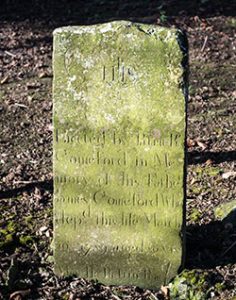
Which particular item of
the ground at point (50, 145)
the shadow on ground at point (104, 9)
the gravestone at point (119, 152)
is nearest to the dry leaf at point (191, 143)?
the ground at point (50, 145)

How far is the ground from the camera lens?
4953mm

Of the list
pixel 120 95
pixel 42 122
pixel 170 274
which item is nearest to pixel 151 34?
pixel 120 95

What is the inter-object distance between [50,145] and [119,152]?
2.40 m

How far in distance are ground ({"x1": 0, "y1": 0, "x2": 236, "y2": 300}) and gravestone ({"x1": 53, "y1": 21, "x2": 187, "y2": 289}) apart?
217 millimetres

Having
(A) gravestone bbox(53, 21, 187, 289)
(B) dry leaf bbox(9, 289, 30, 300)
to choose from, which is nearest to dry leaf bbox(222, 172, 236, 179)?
(A) gravestone bbox(53, 21, 187, 289)

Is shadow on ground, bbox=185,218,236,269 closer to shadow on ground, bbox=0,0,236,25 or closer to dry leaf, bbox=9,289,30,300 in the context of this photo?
dry leaf, bbox=9,289,30,300

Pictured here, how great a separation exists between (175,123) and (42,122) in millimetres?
3146

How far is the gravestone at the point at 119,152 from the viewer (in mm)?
4477

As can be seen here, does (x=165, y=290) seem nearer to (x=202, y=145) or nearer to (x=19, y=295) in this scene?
(x=19, y=295)

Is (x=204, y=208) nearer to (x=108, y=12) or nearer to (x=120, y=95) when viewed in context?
(x=120, y=95)

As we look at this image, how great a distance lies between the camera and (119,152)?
4.67m

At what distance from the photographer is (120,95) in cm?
456

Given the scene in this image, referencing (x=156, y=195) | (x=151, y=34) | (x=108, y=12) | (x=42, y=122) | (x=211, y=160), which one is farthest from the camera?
(x=108, y=12)

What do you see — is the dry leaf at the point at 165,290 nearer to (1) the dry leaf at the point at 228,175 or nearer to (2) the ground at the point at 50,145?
(2) the ground at the point at 50,145
